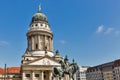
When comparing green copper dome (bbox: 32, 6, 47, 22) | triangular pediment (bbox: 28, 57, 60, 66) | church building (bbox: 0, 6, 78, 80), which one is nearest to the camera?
church building (bbox: 0, 6, 78, 80)

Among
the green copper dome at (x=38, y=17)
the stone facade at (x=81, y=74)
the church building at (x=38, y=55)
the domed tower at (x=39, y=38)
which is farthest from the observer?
the stone facade at (x=81, y=74)

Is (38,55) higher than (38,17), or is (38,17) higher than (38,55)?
(38,17)

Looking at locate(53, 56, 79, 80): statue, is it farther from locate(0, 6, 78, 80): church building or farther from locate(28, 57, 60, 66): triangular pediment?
locate(28, 57, 60, 66): triangular pediment

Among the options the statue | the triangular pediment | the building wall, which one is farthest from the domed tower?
the statue

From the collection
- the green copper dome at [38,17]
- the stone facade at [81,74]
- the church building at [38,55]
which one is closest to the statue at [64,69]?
the church building at [38,55]

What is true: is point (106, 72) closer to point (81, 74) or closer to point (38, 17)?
point (81, 74)

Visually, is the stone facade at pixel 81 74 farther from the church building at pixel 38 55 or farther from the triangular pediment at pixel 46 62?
the triangular pediment at pixel 46 62

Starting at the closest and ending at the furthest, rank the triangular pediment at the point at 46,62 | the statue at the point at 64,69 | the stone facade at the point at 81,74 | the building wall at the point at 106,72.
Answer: the statue at the point at 64,69
the triangular pediment at the point at 46,62
the building wall at the point at 106,72
the stone facade at the point at 81,74

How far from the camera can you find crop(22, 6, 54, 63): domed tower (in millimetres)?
71250

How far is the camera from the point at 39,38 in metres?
73.6

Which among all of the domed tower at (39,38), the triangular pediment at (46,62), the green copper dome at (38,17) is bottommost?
the triangular pediment at (46,62)

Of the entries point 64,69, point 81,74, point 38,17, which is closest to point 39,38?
point 38,17

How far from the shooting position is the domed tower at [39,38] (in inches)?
2805

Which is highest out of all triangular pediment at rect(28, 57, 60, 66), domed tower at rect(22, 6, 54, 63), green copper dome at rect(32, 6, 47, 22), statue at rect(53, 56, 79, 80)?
green copper dome at rect(32, 6, 47, 22)
